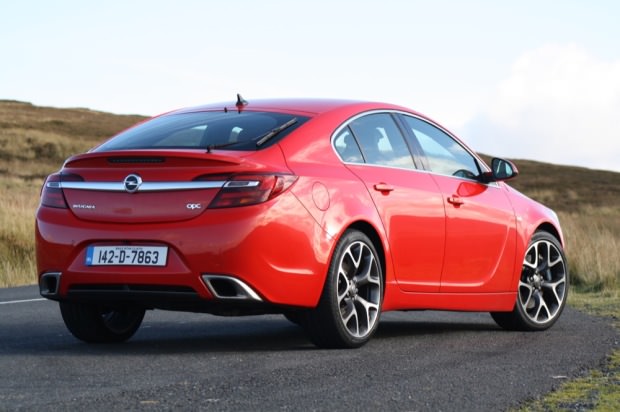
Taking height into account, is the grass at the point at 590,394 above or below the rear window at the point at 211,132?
below

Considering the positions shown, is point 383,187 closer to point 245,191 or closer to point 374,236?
point 374,236

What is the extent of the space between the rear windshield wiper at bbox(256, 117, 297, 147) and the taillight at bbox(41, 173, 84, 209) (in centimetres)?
110

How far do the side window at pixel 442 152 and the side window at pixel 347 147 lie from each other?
813mm

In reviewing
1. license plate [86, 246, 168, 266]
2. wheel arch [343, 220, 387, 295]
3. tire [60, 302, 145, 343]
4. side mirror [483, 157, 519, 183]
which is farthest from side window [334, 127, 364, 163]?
tire [60, 302, 145, 343]

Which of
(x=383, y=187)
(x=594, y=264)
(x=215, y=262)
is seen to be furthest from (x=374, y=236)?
(x=594, y=264)

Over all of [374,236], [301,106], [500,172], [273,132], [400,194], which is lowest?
[374,236]

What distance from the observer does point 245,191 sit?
702 centimetres

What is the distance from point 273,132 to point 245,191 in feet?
2.25

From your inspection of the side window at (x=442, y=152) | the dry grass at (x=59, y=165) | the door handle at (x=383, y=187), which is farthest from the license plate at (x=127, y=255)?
the dry grass at (x=59, y=165)

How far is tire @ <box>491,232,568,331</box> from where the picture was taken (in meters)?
9.38

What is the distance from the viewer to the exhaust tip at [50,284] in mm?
7438

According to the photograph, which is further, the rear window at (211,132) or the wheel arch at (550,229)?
the wheel arch at (550,229)

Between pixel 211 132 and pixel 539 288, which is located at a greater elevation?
pixel 211 132

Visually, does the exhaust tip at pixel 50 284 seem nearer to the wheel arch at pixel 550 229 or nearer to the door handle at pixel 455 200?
the door handle at pixel 455 200
